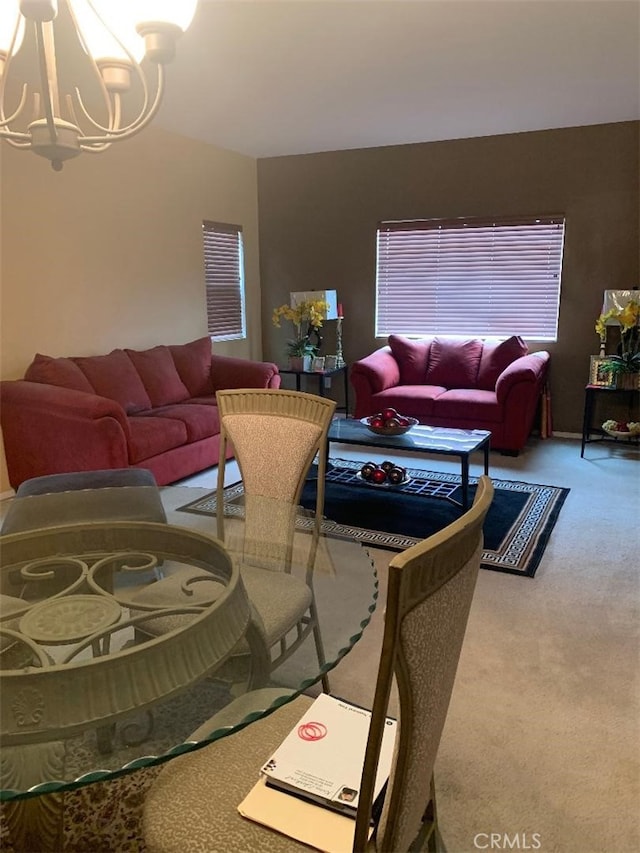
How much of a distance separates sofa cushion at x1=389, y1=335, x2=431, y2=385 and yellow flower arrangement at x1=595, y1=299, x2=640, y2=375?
1457mm

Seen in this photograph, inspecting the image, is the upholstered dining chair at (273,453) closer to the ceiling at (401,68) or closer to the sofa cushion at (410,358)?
the ceiling at (401,68)

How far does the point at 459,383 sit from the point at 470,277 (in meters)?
1.03

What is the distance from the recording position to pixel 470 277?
5.77m

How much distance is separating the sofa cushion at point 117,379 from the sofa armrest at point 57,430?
40cm

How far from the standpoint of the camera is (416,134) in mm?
5348

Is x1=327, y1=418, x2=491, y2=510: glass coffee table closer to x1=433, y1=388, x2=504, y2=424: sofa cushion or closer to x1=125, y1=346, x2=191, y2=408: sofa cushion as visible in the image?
x1=433, y1=388, x2=504, y2=424: sofa cushion

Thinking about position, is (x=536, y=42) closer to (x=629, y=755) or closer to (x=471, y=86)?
(x=471, y=86)

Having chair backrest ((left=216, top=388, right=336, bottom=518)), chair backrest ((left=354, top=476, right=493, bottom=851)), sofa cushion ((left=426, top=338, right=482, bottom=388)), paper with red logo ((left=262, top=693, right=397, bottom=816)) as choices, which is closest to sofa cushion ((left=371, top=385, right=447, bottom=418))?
sofa cushion ((left=426, top=338, right=482, bottom=388))

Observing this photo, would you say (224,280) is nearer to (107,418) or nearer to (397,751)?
(107,418)

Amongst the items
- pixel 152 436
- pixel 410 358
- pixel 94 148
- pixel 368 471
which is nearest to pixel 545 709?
pixel 368 471

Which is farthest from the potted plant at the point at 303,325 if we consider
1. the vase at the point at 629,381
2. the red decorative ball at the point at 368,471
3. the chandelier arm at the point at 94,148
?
the chandelier arm at the point at 94,148

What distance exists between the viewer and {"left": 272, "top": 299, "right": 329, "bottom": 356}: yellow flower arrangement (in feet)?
18.6

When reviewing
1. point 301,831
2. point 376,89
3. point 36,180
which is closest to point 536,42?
point 376,89

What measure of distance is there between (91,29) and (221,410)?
1376 millimetres
